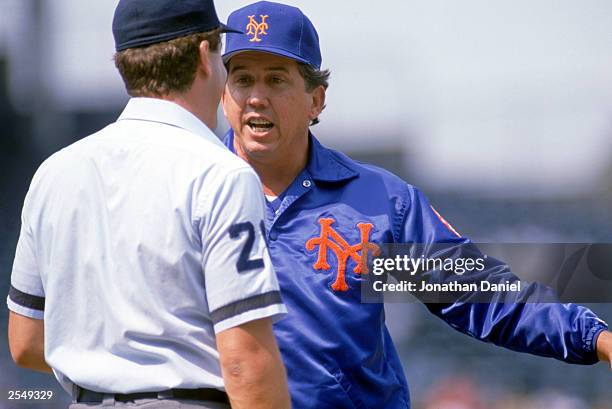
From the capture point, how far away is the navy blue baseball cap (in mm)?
1517

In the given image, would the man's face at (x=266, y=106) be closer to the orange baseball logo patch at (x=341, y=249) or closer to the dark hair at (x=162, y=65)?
the orange baseball logo patch at (x=341, y=249)

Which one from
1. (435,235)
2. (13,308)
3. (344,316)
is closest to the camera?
(13,308)

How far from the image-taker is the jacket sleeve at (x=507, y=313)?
2104 millimetres

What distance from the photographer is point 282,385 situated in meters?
1.43

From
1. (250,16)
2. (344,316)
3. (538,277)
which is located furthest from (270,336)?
(538,277)

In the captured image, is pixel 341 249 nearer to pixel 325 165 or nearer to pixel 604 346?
pixel 325 165

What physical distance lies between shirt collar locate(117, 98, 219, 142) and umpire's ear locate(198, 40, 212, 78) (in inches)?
2.7

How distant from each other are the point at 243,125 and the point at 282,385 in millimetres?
942

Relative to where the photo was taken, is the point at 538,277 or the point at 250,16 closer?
the point at 250,16

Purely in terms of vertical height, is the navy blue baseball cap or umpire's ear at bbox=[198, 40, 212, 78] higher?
the navy blue baseball cap

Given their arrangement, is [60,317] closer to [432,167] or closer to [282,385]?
[282,385]

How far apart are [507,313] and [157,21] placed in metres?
1.08

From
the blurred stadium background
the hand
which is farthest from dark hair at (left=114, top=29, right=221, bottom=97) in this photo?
the blurred stadium background

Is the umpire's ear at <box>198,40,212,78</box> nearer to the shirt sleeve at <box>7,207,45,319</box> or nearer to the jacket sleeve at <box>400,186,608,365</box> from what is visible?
the shirt sleeve at <box>7,207,45,319</box>
